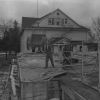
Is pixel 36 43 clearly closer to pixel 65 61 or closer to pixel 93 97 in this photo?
pixel 65 61

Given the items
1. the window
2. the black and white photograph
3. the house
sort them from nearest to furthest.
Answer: the black and white photograph → the house → the window

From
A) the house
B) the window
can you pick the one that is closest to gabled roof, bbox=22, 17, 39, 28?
the house

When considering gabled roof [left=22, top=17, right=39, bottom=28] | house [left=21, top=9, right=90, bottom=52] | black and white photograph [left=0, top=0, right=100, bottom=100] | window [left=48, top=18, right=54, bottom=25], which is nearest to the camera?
black and white photograph [left=0, top=0, right=100, bottom=100]

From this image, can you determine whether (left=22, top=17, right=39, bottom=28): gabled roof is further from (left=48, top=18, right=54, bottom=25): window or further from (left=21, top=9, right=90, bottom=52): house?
(left=48, top=18, right=54, bottom=25): window

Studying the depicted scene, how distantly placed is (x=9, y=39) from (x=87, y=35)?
17087 mm

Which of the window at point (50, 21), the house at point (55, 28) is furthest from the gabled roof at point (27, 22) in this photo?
the window at point (50, 21)

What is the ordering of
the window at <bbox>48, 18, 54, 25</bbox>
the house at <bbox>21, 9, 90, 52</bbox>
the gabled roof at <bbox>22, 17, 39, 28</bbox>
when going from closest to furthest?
the house at <bbox>21, 9, 90, 52</bbox> < the window at <bbox>48, 18, 54, 25</bbox> < the gabled roof at <bbox>22, 17, 39, 28</bbox>

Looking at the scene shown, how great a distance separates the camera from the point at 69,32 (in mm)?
33438

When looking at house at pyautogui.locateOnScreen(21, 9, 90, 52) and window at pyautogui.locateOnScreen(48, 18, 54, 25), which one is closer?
house at pyautogui.locateOnScreen(21, 9, 90, 52)

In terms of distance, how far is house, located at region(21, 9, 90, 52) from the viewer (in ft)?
107

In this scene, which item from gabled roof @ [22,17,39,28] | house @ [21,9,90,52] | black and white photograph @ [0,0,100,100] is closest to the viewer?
black and white photograph @ [0,0,100,100]

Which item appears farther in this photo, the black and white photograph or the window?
the window

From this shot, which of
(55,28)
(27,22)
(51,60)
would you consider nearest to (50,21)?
(55,28)

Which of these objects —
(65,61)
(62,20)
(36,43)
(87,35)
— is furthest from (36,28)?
(65,61)
